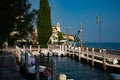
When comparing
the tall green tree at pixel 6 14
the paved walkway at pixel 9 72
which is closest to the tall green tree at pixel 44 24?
the paved walkway at pixel 9 72

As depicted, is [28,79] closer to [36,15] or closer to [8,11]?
[36,15]

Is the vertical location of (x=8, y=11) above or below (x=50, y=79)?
above

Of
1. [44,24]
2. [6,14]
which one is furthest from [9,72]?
[44,24]

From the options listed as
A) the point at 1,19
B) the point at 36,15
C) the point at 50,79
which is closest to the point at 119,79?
the point at 1,19

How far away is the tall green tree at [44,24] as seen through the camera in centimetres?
7794

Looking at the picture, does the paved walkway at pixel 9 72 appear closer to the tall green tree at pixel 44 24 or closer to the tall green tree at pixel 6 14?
the tall green tree at pixel 6 14

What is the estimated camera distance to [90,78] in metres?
28.1

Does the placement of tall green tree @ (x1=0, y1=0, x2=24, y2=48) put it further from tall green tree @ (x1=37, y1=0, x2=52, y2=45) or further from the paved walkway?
tall green tree @ (x1=37, y1=0, x2=52, y2=45)

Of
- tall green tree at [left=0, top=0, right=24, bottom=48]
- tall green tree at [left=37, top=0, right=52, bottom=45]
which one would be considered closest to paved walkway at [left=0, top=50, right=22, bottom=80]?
tall green tree at [left=0, top=0, right=24, bottom=48]

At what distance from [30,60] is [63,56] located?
103 feet

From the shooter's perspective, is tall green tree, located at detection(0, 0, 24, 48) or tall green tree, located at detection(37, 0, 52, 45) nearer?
tall green tree, located at detection(0, 0, 24, 48)

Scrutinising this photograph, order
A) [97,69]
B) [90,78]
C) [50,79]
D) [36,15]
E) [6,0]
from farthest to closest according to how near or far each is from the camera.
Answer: [97,69]
[90,78]
[50,79]
[36,15]
[6,0]

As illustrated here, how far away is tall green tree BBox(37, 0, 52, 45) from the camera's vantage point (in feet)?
256

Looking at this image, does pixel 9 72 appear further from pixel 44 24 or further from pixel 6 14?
pixel 44 24
